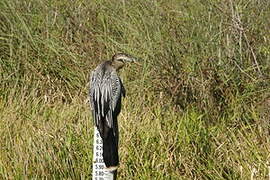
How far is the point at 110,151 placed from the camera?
233cm

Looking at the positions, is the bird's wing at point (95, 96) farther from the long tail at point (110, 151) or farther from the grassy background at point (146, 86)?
the grassy background at point (146, 86)

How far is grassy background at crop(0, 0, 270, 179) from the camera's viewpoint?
325cm

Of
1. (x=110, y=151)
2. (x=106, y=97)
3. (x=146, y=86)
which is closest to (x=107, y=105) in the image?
(x=106, y=97)

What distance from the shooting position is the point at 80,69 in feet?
15.3

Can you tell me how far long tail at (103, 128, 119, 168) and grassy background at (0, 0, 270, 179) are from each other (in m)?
0.85

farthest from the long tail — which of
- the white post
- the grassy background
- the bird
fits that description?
the grassy background

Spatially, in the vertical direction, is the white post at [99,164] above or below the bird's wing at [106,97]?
below

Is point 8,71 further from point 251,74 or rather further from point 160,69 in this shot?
point 251,74

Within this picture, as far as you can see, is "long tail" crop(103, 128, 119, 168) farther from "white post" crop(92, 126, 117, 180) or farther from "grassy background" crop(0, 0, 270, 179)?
"grassy background" crop(0, 0, 270, 179)

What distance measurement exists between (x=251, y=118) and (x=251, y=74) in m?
0.47

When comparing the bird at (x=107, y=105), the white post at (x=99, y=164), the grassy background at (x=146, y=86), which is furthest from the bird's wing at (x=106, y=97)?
the grassy background at (x=146, y=86)

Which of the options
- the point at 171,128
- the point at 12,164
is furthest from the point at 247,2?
the point at 12,164

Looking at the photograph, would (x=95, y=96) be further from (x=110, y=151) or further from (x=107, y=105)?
(x=110, y=151)

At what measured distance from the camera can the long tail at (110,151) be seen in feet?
7.61
